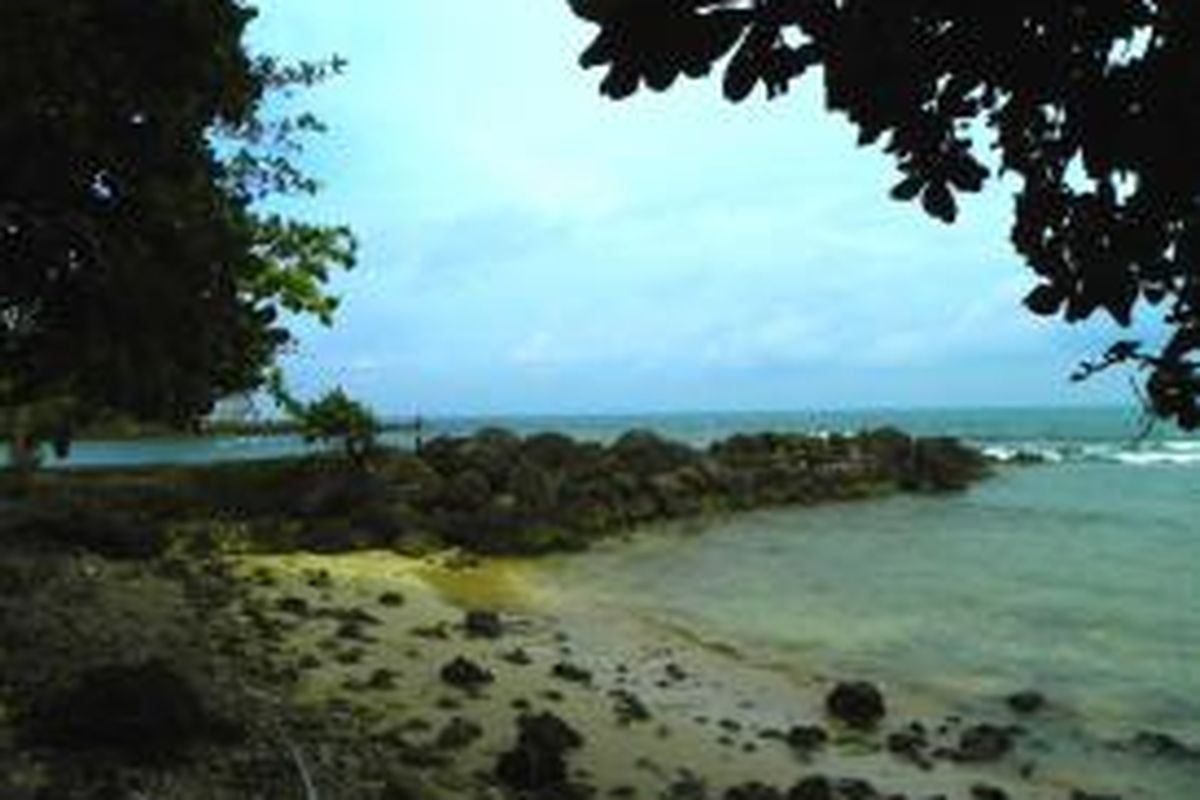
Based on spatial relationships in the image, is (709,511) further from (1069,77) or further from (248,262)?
(1069,77)

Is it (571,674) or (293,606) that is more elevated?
(293,606)

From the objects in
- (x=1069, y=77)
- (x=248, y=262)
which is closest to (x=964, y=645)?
(x=248, y=262)

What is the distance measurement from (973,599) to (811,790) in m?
14.9

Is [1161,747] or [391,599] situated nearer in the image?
[1161,747]

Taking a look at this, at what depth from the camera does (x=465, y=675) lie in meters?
16.4

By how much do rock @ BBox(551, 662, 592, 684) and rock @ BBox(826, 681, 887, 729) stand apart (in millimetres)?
2140

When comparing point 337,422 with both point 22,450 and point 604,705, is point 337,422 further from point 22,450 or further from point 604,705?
point 604,705

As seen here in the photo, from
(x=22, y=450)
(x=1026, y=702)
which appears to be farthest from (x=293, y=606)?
(x=22, y=450)

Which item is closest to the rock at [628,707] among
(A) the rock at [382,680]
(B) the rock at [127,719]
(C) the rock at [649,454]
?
(A) the rock at [382,680]

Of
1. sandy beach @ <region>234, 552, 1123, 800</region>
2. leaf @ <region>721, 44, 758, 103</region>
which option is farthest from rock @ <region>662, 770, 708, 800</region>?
leaf @ <region>721, 44, 758, 103</region>

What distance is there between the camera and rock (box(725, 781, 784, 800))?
498 inches

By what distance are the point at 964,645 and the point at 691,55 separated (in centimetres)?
1824

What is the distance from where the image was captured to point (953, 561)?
3309cm

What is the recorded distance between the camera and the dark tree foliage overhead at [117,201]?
38.3 ft
